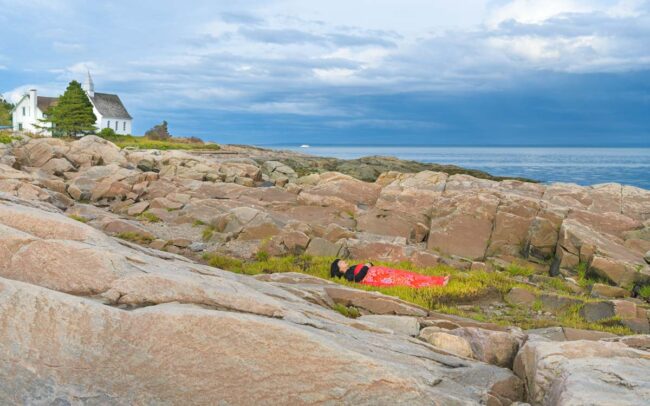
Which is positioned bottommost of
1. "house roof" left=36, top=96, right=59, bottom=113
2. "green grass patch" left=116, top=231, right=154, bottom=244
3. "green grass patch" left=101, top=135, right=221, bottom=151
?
"green grass patch" left=116, top=231, right=154, bottom=244

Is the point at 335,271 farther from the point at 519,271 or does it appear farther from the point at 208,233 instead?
the point at 208,233

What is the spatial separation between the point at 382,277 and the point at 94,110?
110 meters

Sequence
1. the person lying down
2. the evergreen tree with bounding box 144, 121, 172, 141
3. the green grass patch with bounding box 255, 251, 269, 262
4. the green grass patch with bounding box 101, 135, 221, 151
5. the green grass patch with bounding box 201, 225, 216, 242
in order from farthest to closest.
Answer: the evergreen tree with bounding box 144, 121, 172, 141 → the green grass patch with bounding box 101, 135, 221, 151 → the green grass patch with bounding box 201, 225, 216, 242 → the green grass patch with bounding box 255, 251, 269, 262 → the person lying down

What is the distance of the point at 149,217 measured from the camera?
33344mm

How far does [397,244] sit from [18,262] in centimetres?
1869

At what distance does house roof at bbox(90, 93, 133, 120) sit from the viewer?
4638 inches

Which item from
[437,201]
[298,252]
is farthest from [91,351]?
[437,201]

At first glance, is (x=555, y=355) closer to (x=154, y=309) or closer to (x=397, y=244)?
(x=154, y=309)

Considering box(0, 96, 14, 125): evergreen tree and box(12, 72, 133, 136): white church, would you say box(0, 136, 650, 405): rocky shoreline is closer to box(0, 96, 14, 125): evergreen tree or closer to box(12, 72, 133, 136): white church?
box(12, 72, 133, 136): white church

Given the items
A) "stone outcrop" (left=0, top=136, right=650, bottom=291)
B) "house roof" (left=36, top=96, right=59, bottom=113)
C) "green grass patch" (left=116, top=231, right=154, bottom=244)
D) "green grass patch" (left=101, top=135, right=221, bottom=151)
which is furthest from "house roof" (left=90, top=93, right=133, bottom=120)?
"green grass patch" (left=116, top=231, right=154, bottom=244)

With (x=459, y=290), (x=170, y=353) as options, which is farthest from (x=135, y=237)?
(x=170, y=353)

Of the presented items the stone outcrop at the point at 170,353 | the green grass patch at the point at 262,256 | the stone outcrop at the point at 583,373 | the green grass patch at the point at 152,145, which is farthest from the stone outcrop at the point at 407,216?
the green grass patch at the point at 152,145

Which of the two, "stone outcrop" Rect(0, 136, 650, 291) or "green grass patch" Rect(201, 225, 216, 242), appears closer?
"stone outcrop" Rect(0, 136, 650, 291)

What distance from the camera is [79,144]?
59031mm
